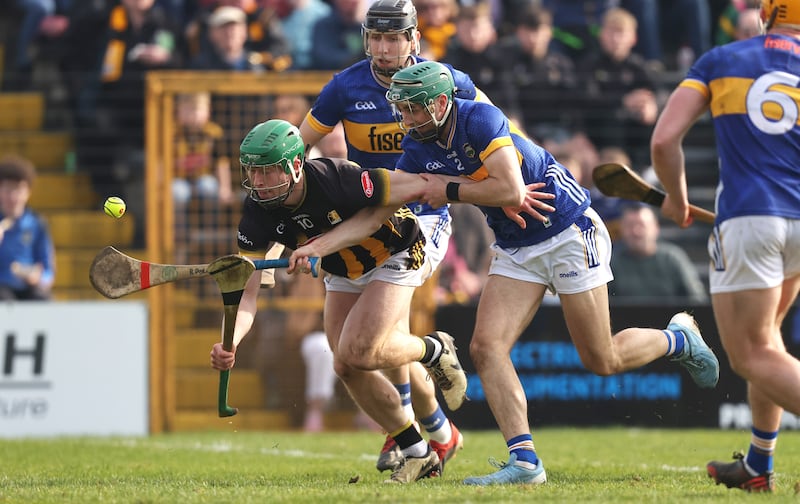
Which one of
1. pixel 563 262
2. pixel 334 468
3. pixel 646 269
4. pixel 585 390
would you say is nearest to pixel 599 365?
pixel 563 262

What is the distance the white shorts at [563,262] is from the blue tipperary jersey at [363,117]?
3.35ft

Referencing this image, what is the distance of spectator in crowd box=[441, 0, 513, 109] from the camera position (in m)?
14.2

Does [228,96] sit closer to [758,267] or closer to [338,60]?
[338,60]

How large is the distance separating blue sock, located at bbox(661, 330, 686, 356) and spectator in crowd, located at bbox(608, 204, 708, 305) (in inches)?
186

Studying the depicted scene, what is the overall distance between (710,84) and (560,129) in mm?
8079

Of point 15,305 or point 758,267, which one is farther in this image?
point 15,305

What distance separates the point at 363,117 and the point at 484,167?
51.8 inches

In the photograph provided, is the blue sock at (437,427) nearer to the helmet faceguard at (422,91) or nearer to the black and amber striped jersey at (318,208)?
the black and amber striped jersey at (318,208)

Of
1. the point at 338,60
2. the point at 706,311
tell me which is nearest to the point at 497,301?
the point at 706,311

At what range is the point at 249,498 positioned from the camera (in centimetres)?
642

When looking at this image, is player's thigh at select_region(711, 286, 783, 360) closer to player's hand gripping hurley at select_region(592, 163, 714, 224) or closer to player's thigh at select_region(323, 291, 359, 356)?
player's hand gripping hurley at select_region(592, 163, 714, 224)

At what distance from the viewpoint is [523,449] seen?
729 cm

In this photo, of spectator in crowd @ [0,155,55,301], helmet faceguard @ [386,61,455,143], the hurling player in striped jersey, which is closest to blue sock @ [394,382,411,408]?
the hurling player in striped jersey

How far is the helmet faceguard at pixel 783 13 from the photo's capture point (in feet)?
20.8
